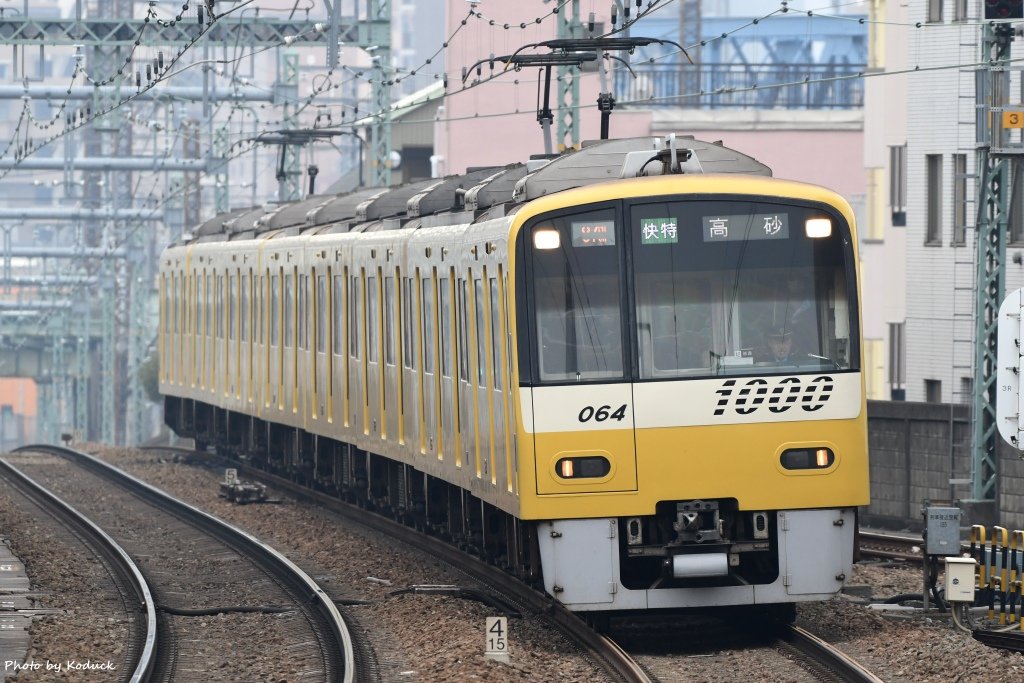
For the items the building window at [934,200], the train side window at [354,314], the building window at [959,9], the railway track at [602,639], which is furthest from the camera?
the building window at [934,200]

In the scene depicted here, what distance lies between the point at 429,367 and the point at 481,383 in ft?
7.82

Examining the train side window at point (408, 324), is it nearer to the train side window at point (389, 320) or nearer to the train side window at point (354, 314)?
the train side window at point (389, 320)

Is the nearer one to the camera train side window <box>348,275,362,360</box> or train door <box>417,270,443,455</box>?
train door <box>417,270,443,455</box>

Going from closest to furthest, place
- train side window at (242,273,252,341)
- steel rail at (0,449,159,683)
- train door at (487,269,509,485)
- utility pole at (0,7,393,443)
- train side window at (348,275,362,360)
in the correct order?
steel rail at (0,449,159,683)
train door at (487,269,509,485)
train side window at (348,275,362,360)
train side window at (242,273,252,341)
utility pole at (0,7,393,443)

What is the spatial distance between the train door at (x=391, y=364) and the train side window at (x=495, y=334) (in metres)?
4.29

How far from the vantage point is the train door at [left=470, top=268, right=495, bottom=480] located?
13.1 metres

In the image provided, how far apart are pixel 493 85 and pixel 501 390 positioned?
38.1 m

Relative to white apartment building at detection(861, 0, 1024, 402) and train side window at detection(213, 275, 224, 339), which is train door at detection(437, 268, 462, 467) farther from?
train side window at detection(213, 275, 224, 339)

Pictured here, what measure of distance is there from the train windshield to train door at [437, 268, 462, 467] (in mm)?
2672

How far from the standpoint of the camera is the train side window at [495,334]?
12.4 meters

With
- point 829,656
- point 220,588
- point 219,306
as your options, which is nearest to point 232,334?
point 219,306

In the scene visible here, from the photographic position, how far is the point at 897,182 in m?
32.8

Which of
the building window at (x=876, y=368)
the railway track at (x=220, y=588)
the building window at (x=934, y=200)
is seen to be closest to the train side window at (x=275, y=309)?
the railway track at (x=220, y=588)

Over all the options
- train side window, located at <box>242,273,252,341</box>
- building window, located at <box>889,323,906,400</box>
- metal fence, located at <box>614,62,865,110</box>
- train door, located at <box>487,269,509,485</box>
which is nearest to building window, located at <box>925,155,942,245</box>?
building window, located at <box>889,323,906,400</box>
